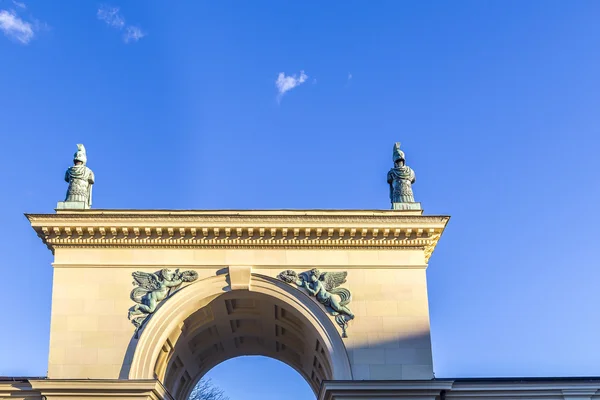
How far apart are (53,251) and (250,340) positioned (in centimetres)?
805

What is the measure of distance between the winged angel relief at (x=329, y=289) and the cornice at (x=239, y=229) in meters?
0.89

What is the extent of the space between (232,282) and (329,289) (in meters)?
2.87

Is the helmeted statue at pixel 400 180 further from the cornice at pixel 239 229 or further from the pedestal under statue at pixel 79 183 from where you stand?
the pedestal under statue at pixel 79 183

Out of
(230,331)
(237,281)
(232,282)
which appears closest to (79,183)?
(232,282)

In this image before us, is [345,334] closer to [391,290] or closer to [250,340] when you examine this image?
[391,290]

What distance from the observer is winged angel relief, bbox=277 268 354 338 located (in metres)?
22.3

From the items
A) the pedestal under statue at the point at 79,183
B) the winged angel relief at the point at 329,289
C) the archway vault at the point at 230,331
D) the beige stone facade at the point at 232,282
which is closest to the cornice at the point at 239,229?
the beige stone facade at the point at 232,282

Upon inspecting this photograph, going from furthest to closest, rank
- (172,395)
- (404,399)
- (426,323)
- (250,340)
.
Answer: (250,340) < (172,395) < (426,323) < (404,399)

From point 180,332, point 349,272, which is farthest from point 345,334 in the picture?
point 180,332

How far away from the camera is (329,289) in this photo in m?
22.7

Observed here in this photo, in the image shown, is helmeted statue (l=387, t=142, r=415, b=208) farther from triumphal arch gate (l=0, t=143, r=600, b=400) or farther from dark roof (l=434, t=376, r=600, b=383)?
dark roof (l=434, t=376, r=600, b=383)

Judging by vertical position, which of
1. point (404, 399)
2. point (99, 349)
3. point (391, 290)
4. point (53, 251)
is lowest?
point (404, 399)

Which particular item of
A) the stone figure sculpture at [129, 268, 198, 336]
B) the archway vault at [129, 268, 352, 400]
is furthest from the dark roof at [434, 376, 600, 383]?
the stone figure sculpture at [129, 268, 198, 336]

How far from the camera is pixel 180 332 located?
2316 cm
